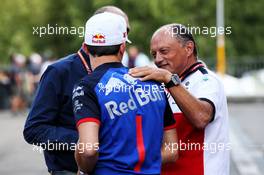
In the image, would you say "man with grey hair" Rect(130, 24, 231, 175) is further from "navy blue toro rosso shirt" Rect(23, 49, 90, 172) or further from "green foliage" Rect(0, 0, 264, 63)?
"green foliage" Rect(0, 0, 264, 63)

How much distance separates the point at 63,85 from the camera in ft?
16.0

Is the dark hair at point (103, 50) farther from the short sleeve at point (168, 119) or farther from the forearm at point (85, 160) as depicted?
the forearm at point (85, 160)

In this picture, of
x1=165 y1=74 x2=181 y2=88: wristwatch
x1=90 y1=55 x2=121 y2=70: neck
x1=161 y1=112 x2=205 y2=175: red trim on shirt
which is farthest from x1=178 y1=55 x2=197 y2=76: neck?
x1=90 y1=55 x2=121 y2=70: neck

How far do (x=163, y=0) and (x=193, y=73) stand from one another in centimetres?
3484

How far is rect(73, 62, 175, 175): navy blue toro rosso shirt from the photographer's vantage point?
400cm

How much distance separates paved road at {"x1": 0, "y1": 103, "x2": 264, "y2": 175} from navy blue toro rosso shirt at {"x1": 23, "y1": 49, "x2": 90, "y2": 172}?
23.2ft

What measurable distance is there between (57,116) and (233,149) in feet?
32.8

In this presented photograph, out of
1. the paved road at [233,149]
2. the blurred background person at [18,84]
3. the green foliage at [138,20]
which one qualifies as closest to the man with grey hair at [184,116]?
the paved road at [233,149]

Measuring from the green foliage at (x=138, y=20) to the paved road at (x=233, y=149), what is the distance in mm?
16696

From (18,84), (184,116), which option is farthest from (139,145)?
(18,84)

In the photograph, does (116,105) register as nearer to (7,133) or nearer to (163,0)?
(7,133)

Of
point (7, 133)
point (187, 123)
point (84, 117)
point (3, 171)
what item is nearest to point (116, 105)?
point (84, 117)

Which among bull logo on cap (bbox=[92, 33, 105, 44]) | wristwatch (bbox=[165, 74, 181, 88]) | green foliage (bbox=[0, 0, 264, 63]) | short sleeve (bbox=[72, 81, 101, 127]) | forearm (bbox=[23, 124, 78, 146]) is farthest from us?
green foliage (bbox=[0, 0, 264, 63])

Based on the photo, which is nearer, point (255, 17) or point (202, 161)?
point (202, 161)
